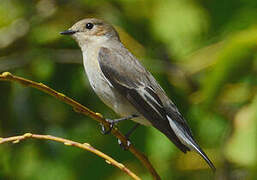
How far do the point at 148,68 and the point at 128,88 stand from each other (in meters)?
0.20

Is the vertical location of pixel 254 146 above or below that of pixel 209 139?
above

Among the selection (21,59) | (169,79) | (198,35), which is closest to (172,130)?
(169,79)

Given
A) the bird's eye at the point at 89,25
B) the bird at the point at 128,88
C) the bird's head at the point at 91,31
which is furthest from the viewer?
the bird's eye at the point at 89,25

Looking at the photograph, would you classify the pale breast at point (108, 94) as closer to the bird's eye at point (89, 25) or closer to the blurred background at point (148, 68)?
the blurred background at point (148, 68)

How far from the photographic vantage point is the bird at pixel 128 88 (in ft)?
12.2

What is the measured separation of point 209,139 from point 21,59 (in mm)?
1450

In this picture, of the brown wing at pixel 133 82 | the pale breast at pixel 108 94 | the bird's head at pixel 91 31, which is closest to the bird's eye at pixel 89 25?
the bird's head at pixel 91 31

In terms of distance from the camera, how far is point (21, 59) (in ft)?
13.9

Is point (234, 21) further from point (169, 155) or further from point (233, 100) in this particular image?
point (169, 155)

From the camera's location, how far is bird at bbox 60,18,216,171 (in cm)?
373

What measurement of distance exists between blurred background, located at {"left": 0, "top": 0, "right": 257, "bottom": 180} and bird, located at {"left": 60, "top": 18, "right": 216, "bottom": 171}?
8 centimetres

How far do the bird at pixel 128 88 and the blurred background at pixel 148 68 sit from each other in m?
0.08

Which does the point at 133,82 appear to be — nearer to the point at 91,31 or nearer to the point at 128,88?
the point at 128,88

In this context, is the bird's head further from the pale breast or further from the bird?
the pale breast
